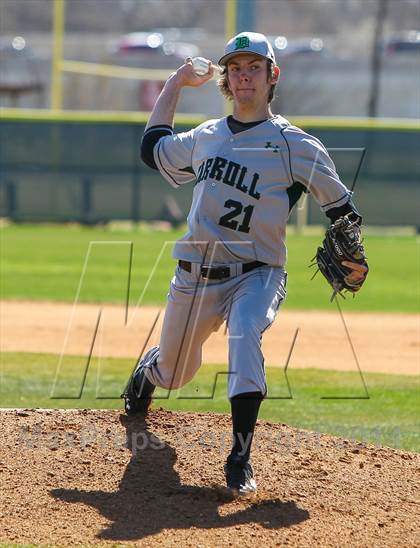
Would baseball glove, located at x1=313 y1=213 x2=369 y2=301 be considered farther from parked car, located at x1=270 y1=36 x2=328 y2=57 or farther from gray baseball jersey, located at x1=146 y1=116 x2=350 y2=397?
parked car, located at x1=270 y1=36 x2=328 y2=57

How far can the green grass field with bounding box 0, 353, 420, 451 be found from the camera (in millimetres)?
5855

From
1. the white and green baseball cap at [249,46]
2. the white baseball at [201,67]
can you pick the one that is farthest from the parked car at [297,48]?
the white and green baseball cap at [249,46]

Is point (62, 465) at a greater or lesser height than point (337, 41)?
lesser

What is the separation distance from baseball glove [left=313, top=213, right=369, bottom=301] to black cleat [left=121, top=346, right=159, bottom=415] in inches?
39.1

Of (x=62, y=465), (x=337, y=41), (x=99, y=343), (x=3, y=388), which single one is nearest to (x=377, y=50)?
(x=337, y=41)

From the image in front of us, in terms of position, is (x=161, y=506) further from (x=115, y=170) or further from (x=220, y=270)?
(x=115, y=170)

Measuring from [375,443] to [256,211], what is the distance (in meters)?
1.58

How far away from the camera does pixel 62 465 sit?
4.46m

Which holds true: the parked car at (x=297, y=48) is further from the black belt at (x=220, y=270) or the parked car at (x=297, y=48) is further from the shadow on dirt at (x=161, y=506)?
the shadow on dirt at (x=161, y=506)

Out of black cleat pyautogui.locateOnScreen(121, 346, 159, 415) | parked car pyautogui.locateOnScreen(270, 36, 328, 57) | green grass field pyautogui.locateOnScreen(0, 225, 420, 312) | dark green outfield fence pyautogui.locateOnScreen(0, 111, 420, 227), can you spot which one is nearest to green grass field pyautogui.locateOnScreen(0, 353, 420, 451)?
black cleat pyautogui.locateOnScreen(121, 346, 159, 415)

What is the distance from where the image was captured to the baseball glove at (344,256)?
4312 mm

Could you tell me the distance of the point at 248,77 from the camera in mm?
4320

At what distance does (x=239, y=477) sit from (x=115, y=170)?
13412mm

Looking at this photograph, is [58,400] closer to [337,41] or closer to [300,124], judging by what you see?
[300,124]
